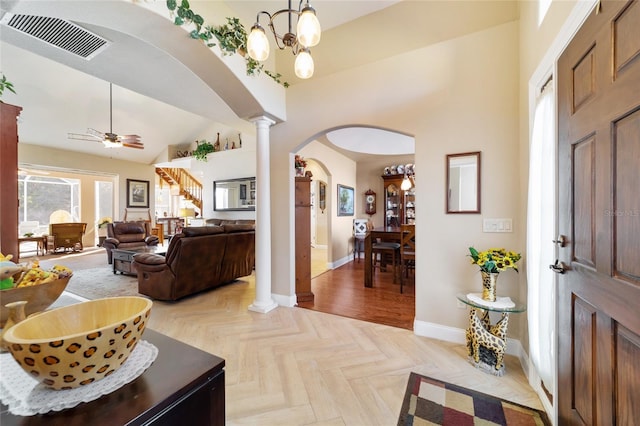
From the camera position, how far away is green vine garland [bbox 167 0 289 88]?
6.38 feet

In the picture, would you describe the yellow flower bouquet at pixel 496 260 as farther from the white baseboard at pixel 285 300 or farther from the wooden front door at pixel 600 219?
the white baseboard at pixel 285 300

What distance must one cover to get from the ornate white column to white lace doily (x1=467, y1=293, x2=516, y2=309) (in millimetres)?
2219

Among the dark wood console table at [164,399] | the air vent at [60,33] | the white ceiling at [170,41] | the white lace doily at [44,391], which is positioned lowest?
the dark wood console table at [164,399]

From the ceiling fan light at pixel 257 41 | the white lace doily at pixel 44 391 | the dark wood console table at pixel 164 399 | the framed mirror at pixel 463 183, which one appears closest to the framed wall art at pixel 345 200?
the framed mirror at pixel 463 183

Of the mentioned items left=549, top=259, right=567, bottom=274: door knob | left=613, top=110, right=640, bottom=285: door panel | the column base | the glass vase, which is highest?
left=613, top=110, right=640, bottom=285: door panel

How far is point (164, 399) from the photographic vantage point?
0.57 m

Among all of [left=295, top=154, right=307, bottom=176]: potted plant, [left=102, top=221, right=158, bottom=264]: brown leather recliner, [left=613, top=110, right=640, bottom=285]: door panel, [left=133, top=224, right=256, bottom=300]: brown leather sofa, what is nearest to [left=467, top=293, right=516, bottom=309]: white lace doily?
[left=613, top=110, right=640, bottom=285]: door panel

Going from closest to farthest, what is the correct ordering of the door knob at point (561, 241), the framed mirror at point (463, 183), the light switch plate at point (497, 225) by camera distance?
the door knob at point (561, 241)
the light switch plate at point (497, 225)
the framed mirror at point (463, 183)

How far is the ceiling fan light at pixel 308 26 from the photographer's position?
4.68ft

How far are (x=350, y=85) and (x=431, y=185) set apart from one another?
57.3 inches

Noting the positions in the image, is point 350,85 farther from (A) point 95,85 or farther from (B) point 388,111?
(A) point 95,85

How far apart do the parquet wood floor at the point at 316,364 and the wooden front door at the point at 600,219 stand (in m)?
0.78

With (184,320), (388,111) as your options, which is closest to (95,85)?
(184,320)

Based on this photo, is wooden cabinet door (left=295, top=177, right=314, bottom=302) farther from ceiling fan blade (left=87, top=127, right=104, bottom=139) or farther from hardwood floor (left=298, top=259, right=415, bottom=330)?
ceiling fan blade (left=87, top=127, right=104, bottom=139)
